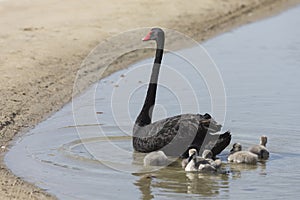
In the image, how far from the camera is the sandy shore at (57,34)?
10.8 m

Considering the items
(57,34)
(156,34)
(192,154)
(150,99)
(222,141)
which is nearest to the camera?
(192,154)

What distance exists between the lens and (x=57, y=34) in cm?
1577

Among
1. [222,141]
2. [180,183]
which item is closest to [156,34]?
[222,141]

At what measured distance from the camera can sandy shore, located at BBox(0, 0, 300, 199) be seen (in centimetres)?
1079

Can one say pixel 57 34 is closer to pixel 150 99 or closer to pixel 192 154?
pixel 150 99

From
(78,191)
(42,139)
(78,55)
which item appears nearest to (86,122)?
(42,139)

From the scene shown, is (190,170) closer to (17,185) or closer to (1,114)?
(17,185)

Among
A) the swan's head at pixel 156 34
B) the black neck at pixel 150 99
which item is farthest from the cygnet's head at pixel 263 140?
the swan's head at pixel 156 34

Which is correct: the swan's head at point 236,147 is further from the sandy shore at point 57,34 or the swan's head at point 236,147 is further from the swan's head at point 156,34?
the sandy shore at point 57,34

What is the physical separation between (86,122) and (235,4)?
11292mm

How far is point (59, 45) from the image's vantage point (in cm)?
1497

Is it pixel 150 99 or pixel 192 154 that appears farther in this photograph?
pixel 150 99

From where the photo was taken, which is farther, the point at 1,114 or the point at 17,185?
the point at 1,114

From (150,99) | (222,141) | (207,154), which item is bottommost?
(207,154)
